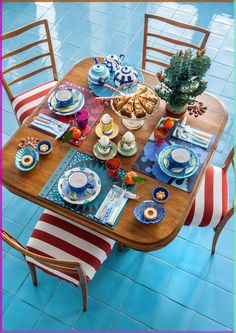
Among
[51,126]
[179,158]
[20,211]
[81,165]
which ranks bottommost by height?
[20,211]

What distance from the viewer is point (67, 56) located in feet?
13.1

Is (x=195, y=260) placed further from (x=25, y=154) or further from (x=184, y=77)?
(x=25, y=154)

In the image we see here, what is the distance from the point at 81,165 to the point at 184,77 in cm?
77

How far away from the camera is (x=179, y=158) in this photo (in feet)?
7.37

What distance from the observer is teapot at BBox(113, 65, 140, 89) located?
251 centimetres

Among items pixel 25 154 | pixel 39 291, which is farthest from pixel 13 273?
pixel 25 154

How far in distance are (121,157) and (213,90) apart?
70.4 inches

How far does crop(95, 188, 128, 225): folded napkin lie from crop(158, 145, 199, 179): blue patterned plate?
0.97ft

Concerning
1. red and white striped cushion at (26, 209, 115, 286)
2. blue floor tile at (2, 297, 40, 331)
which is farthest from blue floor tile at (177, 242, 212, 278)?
blue floor tile at (2, 297, 40, 331)

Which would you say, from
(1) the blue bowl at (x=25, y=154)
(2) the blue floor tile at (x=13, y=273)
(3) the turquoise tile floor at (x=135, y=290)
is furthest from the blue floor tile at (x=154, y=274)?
(1) the blue bowl at (x=25, y=154)

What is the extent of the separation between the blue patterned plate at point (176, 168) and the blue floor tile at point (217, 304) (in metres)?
0.96

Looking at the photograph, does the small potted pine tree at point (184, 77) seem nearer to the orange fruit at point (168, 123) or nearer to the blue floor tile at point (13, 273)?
the orange fruit at point (168, 123)

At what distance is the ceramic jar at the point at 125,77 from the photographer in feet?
8.23

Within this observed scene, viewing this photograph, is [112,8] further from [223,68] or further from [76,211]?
[76,211]
